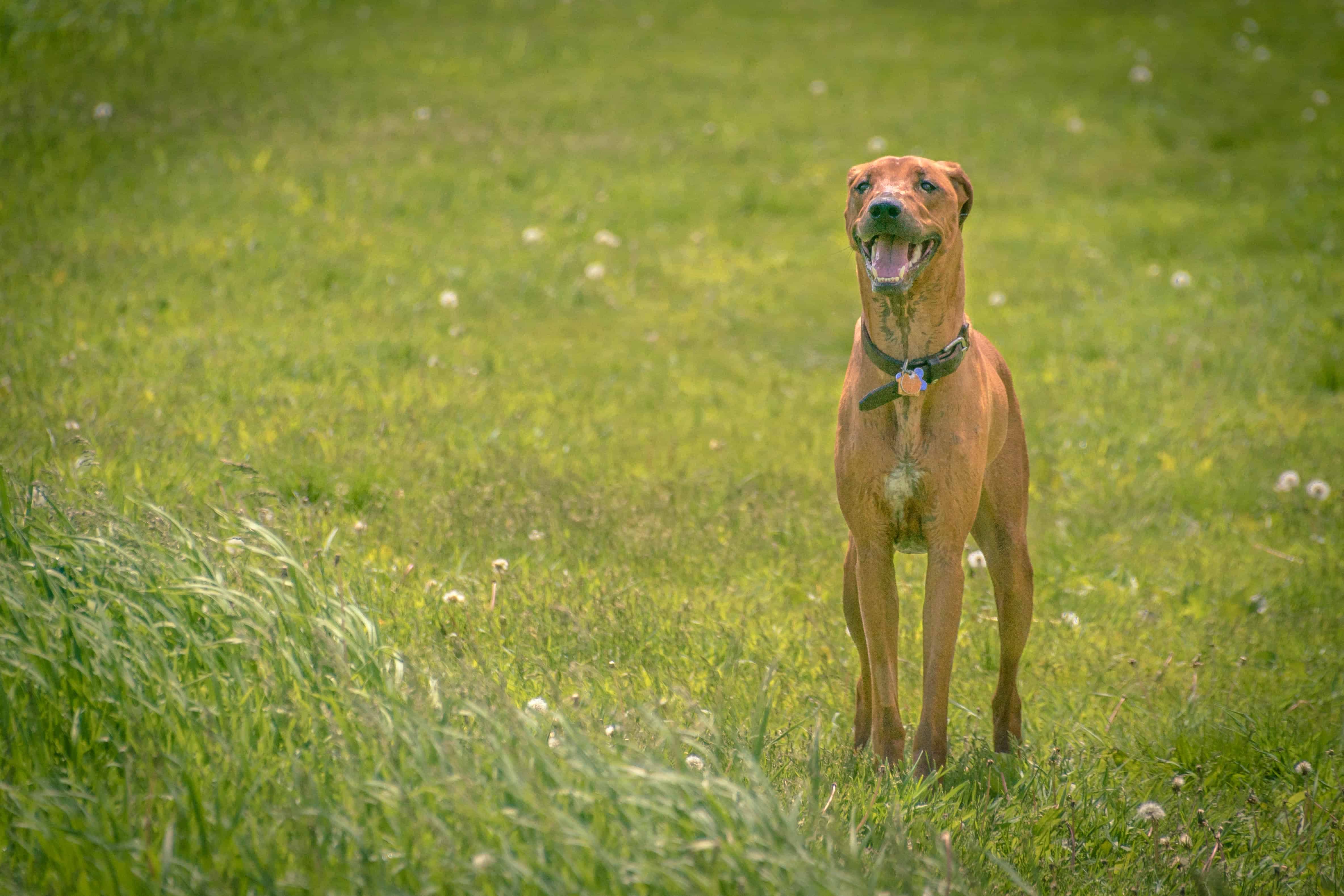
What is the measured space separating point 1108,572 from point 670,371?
10.3 feet

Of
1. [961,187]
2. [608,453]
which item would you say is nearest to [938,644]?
[961,187]

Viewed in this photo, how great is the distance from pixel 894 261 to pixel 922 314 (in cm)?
23

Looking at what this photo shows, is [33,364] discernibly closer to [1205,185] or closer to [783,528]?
[783,528]

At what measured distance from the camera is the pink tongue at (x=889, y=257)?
3248 mm

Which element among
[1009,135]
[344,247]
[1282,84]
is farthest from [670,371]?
[1282,84]

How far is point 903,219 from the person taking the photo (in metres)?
3.15

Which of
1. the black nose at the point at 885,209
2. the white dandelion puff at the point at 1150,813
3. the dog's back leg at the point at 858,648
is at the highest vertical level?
the black nose at the point at 885,209

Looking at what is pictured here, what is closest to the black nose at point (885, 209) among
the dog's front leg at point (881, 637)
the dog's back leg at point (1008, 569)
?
the dog's front leg at point (881, 637)

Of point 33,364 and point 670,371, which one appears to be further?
point 670,371

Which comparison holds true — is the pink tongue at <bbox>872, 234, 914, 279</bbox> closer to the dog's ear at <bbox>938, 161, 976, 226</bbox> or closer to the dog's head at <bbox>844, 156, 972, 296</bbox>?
the dog's head at <bbox>844, 156, 972, 296</bbox>

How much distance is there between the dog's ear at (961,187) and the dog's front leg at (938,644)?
100 centimetres

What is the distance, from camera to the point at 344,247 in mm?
8867

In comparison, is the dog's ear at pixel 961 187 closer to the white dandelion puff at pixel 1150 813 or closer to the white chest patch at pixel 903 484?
the white chest patch at pixel 903 484

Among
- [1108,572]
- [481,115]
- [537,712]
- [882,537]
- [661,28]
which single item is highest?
[661,28]
